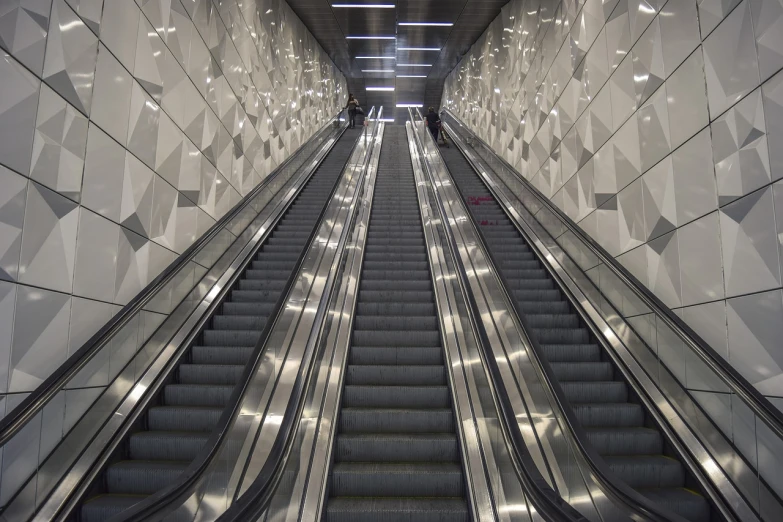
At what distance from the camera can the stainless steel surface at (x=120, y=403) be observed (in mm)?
3004

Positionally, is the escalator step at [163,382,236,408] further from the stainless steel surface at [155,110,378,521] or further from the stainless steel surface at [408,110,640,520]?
the stainless steel surface at [408,110,640,520]

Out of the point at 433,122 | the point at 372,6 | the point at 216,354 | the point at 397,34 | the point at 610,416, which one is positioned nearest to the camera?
the point at 610,416

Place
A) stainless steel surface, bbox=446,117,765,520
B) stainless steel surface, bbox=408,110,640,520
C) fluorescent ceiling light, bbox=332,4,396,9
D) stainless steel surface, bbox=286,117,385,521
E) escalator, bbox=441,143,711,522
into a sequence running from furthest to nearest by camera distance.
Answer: fluorescent ceiling light, bbox=332,4,396,9, escalator, bbox=441,143,711,522, stainless steel surface, bbox=446,117,765,520, stainless steel surface, bbox=286,117,385,521, stainless steel surface, bbox=408,110,640,520

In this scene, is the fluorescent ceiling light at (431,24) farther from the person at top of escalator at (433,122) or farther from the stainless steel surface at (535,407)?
the stainless steel surface at (535,407)

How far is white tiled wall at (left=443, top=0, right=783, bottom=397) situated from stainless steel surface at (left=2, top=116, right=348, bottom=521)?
4.42 m

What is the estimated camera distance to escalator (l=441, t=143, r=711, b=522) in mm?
3414

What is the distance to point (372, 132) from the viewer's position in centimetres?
1468

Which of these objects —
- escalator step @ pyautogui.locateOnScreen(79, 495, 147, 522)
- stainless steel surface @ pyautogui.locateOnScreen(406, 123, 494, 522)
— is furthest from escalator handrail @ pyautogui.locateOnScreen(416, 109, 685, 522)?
escalator step @ pyautogui.locateOnScreen(79, 495, 147, 522)

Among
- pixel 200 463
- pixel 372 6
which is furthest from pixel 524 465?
pixel 372 6

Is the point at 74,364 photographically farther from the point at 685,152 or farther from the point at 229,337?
the point at 685,152

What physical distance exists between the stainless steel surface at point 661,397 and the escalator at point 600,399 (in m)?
0.12

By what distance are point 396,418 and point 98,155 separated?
327cm

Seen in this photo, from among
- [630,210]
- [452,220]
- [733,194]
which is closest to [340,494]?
[733,194]

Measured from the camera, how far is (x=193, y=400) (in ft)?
13.8
